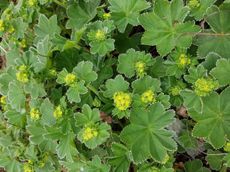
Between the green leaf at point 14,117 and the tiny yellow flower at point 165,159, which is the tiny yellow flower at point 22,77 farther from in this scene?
the tiny yellow flower at point 165,159

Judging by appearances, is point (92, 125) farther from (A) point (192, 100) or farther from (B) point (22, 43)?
(B) point (22, 43)

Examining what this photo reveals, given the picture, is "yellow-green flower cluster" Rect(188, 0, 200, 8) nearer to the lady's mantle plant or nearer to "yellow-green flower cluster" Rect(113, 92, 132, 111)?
the lady's mantle plant

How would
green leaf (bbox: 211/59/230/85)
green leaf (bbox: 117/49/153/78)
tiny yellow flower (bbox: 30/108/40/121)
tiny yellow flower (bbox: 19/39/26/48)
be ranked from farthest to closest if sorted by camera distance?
tiny yellow flower (bbox: 19/39/26/48) < tiny yellow flower (bbox: 30/108/40/121) < green leaf (bbox: 117/49/153/78) < green leaf (bbox: 211/59/230/85)

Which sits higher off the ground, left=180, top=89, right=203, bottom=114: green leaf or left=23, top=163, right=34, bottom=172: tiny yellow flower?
left=180, top=89, right=203, bottom=114: green leaf

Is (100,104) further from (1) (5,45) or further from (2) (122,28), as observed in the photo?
(1) (5,45)

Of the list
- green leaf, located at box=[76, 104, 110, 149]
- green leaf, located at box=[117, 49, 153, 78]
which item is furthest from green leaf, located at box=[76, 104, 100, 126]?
green leaf, located at box=[117, 49, 153, 78]

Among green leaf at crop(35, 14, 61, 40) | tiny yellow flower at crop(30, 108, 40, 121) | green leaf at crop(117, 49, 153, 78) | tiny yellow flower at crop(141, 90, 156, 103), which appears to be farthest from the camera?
green leaf at crop(35, 14, 61, 40)

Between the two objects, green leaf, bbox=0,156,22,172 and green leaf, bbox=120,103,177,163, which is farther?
green leaf, bbox=0,156,22,172

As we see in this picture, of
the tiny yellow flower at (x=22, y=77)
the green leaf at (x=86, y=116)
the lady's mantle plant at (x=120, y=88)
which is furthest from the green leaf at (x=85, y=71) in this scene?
the tiny yellow flower at (x=22, y=77)
